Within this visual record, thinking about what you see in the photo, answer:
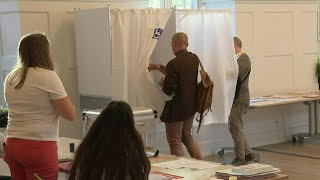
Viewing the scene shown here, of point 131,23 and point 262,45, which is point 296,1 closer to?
point 262,45

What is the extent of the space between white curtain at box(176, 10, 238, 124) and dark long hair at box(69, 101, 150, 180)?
3.97 m

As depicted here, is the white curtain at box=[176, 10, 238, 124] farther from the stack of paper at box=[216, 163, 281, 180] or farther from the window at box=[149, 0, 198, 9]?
the stack of paper at box=[216, 163, 281, 180]

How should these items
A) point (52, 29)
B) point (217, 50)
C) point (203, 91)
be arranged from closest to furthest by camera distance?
point (203, 91) → point (52, 29) → point (217, 50)

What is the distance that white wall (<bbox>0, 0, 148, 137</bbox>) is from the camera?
5516 mm

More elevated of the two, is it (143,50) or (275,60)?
(143,50)

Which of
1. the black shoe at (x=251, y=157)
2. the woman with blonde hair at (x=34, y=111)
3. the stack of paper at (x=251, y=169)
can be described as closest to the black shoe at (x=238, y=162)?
the black shoe at (x=251, y=157)

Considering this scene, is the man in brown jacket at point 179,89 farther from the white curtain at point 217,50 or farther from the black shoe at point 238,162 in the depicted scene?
the black shoe at point 238,162

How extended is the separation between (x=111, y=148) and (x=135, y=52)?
350cm

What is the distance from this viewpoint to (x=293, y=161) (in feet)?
21.0

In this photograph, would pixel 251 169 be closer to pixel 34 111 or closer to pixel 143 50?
pixel 34 111

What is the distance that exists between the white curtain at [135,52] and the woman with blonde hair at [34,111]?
247cm

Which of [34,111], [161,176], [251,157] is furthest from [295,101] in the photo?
[34,111]

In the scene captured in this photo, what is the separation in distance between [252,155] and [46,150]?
12.6 feet

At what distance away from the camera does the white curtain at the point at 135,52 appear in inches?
210
